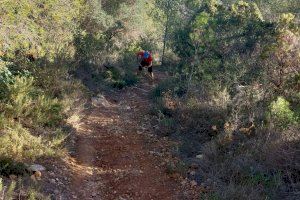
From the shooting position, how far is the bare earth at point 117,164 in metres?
5.15

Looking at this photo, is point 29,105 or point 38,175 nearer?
point 38,175

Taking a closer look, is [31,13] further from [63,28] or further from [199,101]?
[199,101]

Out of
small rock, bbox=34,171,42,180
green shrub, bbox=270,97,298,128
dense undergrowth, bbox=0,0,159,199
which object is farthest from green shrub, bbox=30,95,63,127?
green shrub, bbox=270,97,298,128

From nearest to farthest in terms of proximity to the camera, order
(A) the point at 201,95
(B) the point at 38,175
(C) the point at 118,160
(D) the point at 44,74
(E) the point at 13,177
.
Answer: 1. (E) the point at 13,177
2. (B) the point at 38,175
3. (C) the point at 118,160
4. (D) the point at 44,74
5. (A) the point at 201,95

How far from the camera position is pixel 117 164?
6.07 metres

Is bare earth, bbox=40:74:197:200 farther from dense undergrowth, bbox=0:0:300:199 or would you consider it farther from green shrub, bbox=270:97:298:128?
green shrub, bbox=270:97:298:128

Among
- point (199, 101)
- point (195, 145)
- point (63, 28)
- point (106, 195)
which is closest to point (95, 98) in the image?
point (63, 28)

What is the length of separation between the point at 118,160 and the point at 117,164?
0.16 metres

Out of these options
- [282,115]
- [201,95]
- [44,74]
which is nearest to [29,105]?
[44,74]

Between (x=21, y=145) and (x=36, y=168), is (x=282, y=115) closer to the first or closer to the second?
(x=36, y=168)

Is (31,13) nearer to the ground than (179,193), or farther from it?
farther from it

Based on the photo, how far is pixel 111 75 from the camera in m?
12.2

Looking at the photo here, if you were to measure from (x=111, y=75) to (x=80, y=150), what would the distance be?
19.8 feet

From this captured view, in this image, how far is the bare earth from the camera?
16.9 ft
